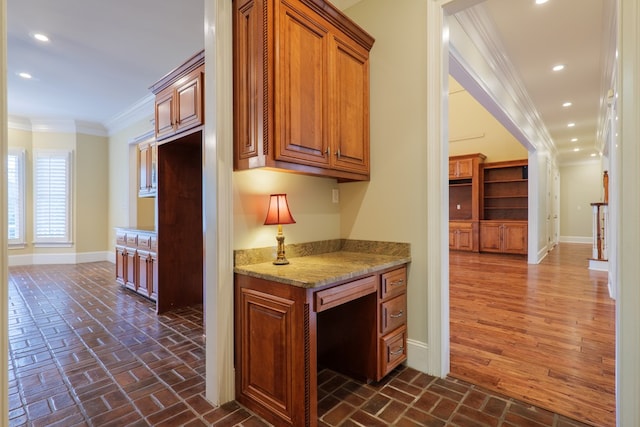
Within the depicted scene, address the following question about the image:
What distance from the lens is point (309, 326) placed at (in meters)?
1.64

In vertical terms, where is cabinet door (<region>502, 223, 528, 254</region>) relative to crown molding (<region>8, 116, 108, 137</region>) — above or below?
below

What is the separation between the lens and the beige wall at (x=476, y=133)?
8.34 metres

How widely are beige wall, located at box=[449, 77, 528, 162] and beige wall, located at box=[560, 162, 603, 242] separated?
17.8 ft

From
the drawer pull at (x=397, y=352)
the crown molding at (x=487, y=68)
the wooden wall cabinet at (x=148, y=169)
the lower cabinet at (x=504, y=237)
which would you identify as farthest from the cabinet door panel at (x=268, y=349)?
the lower cabinet at (x=504, y=237)

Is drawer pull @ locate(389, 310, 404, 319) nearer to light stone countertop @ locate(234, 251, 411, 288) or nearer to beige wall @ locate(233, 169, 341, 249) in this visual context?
light stone countertop @ locate(234, 251, 411, 288)

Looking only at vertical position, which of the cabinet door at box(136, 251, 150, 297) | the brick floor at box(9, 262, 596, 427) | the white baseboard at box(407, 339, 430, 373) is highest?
the cabinet door at box(136, 251, 150, 297)

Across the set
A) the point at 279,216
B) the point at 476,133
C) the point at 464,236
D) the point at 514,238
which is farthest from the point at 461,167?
the point at 279,216

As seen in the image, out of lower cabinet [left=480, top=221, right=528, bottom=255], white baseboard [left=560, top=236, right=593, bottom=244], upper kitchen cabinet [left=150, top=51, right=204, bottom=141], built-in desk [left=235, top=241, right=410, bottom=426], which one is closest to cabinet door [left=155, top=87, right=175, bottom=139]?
upper kitchen cabinet [left=150, top=51, right=204, bottom=141]

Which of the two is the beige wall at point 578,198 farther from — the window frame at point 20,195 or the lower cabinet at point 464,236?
the window frame at point 20,195

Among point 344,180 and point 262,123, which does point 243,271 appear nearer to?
point 262,123

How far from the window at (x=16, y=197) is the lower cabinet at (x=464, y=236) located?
1024cm

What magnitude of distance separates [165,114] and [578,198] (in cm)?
1384

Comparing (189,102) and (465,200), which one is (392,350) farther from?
(465,200)

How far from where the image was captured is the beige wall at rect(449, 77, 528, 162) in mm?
8336
